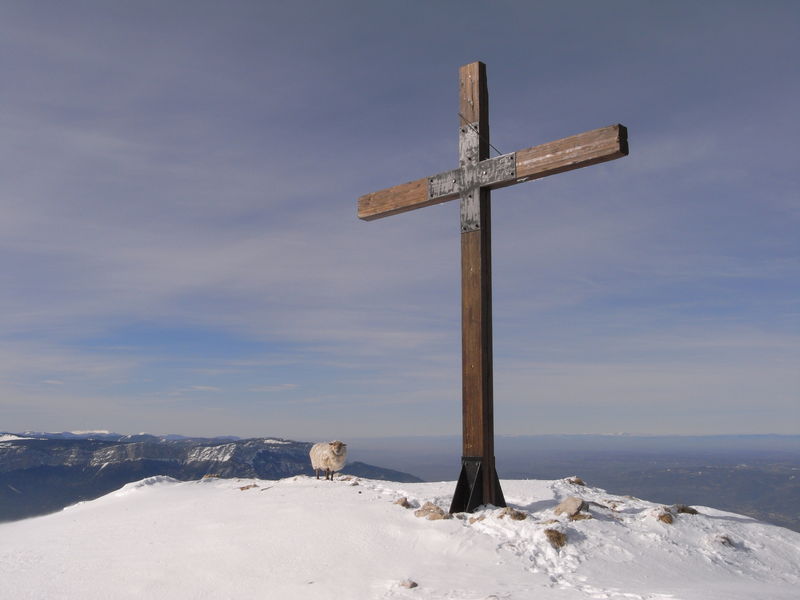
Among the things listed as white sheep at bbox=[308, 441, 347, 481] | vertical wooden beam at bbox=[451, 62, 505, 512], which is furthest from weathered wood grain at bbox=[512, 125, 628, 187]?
white sheep at bbox=[308, 441, 347, 481]

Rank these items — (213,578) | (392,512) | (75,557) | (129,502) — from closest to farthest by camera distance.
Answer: (213,578) < (75,557) < (392,512) < (129,502)

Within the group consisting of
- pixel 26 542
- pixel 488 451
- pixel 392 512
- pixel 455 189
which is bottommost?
pixel 26 542

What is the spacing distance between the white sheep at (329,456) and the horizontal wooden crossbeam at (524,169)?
6043 millimetres

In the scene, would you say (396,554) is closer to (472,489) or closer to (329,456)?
(472,489)

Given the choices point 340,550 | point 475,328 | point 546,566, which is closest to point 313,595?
point 340,550

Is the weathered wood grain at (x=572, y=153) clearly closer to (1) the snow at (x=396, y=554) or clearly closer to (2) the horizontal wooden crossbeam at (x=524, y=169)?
(2) the horizontal wooden crossbeam at (x=524, y=169)

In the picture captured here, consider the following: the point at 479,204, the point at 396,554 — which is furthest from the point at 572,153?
the point at 396,554

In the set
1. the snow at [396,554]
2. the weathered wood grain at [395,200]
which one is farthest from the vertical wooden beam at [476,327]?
the weathered wood grain at [395,200]

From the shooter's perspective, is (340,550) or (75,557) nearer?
(340,550)

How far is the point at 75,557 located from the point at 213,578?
293 cm

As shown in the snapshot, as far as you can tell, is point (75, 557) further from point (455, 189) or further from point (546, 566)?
point (455, 189)

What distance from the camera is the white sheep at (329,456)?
14750 mm

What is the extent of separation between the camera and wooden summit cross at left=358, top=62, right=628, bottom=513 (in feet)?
32.3

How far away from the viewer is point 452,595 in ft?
20.8
